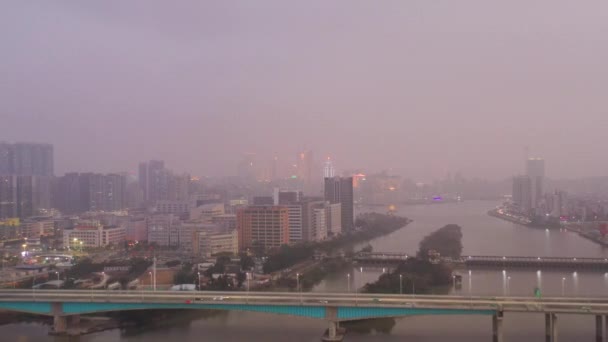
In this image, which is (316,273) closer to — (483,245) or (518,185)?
(483,245)

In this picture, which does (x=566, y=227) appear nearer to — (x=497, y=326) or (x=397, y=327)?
(x=397, y=327)

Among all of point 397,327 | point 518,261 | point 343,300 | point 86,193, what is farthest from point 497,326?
point 86,193

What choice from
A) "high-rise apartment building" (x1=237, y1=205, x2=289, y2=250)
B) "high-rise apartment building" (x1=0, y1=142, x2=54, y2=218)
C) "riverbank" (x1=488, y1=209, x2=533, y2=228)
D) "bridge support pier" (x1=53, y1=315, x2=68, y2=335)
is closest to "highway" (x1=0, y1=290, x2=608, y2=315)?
"bridge support pier" (x1=53, y1=315, x2=68, y2=335)

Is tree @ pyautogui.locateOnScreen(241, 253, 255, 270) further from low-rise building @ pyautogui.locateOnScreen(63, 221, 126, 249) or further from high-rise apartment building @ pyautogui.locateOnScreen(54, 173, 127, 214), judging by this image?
high-rise apartment building @ pyautogui.locateOnScreen(54, 173, 127, 214)

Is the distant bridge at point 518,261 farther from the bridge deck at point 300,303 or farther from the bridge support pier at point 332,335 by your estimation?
the bridge support pier at point 332,335

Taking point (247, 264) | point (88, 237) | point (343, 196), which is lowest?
point (247, 264)

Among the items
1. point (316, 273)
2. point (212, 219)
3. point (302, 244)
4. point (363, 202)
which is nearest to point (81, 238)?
point (212, 219)

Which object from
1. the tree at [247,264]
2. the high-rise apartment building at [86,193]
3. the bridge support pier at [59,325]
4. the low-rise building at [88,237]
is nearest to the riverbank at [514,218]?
the tree at [247,264]
